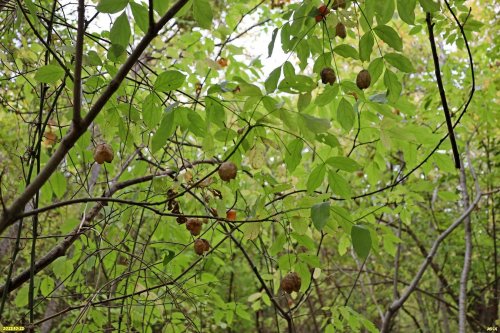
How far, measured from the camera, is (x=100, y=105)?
0.82 m

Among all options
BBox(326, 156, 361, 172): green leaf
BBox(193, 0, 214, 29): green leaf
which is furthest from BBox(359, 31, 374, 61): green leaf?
BBox(193, 0, 214, 29): green leaf

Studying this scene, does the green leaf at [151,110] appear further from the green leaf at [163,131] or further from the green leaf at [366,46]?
the green leaf at [366,46]

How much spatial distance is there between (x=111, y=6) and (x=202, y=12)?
0.21m

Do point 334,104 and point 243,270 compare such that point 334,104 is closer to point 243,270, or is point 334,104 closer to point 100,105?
point 100,105

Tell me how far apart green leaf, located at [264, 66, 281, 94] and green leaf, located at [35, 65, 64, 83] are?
1.79 feet

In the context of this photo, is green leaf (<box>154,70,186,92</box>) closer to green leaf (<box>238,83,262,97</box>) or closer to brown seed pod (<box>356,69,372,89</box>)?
green leaf (<box>238,83,262,97</box>)

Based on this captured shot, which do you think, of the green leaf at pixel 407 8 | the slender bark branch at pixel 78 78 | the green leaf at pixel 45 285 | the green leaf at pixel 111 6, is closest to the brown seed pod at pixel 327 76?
the green leaf at pixel 407 8

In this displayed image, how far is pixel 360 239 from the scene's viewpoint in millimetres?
968

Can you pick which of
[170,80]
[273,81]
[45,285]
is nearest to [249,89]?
[273,81]

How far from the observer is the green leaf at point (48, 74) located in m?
1.09

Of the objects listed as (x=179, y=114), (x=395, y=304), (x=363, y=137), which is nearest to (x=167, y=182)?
(x=179, y=114)

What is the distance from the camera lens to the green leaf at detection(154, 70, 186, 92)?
106cm

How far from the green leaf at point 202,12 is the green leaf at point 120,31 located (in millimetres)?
166

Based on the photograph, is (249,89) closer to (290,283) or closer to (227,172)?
(227,172)
